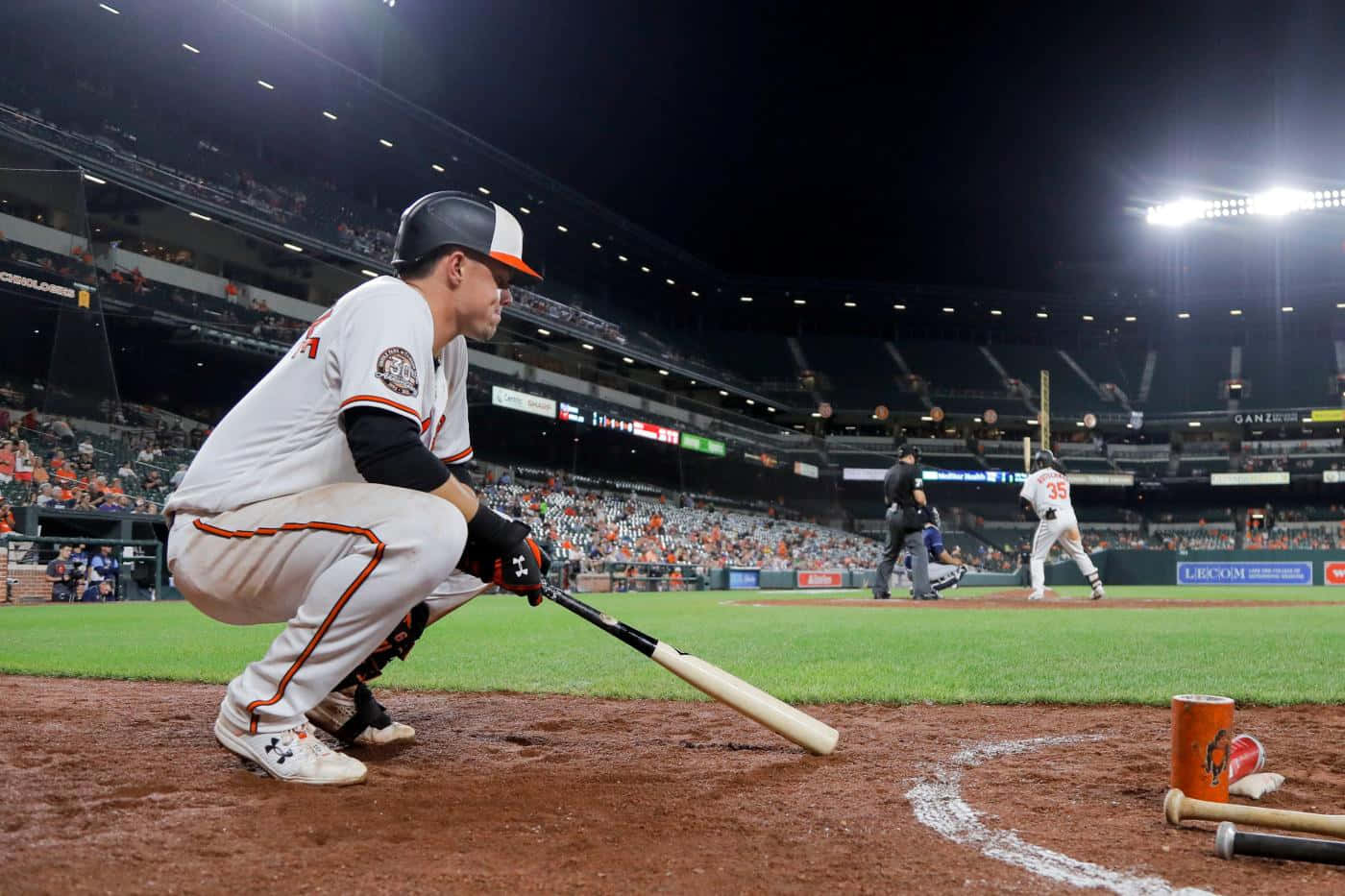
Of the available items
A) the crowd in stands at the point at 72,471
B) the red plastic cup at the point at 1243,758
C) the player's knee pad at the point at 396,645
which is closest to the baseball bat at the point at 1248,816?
the red plastic cup at the point at 1243,758

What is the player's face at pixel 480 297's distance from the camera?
2977 millimetres

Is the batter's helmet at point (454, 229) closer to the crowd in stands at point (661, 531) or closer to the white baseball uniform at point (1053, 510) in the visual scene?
the white baseball uniform at point (1053, 510)

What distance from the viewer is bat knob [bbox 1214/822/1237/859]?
1867 millimetres

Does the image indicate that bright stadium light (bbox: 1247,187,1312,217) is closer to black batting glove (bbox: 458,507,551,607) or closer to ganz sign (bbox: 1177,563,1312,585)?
ganz sign (bbox: 1177,563,1312,585)

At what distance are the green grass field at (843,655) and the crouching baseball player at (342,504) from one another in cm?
213

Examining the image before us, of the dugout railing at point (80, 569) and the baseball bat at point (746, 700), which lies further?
the dugout railing at point (80, 569)

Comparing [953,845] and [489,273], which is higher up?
[489,273]

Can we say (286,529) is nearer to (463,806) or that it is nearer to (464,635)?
(463,806)

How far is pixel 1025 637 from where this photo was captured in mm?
7801

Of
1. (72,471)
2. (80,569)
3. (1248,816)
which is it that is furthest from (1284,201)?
(1248,816)

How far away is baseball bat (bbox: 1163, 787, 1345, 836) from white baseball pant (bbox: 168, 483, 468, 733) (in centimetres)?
190

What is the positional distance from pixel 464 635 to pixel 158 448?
1438 centimetres

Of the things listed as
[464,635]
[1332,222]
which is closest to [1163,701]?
[464,635]

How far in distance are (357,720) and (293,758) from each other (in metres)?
0.62
